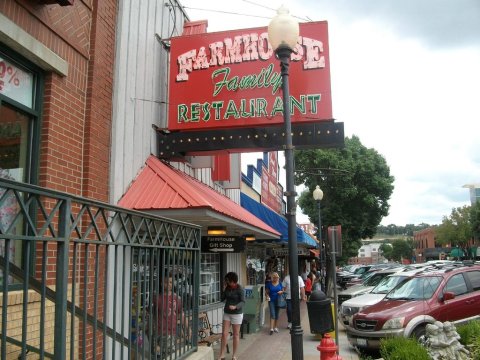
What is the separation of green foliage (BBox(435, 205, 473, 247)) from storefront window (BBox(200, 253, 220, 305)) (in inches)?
2222

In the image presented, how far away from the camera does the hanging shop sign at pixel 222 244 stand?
1033 centimetres

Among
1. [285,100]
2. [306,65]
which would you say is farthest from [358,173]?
[285,100]

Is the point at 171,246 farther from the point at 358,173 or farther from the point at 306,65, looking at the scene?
the point at 358,173

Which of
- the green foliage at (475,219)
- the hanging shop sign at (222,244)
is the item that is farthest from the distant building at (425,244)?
the hanging shop sign at (222,244)

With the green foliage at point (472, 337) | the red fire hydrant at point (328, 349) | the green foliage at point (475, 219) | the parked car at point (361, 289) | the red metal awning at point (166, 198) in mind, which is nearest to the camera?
the red fire hydrant at point (328, 349)

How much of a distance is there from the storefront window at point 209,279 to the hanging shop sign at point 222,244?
1.80 meters

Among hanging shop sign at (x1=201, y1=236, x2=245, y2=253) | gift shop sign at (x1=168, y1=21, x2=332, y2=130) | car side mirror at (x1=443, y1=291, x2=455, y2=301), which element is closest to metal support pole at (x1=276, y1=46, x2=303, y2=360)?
gift shop sign at (x1=168, y1=21, x2=332, y2=130)

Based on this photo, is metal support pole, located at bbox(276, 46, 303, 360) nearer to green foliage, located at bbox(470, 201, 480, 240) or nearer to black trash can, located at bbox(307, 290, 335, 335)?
black trash can, located at bbox(307, 290, 335, 335)

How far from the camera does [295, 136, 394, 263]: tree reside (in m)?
35.2

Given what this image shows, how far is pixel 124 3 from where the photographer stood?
8047 mm

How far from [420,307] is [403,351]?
401cm

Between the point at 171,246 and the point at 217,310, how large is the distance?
8724 mm

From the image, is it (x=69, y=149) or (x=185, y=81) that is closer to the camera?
(x=69, y=149)

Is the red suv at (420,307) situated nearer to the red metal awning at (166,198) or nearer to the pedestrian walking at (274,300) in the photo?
the pedestrian walking at (274,300)
